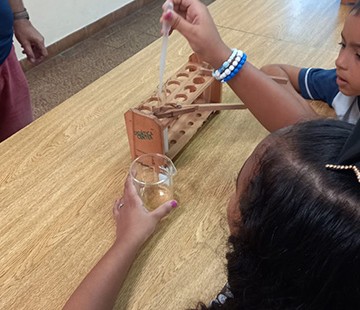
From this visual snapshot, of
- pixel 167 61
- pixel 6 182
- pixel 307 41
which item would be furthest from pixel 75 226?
pixel 307 41

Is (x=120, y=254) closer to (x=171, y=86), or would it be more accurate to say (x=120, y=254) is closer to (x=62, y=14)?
(x=171, y=86)

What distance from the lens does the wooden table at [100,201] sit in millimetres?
662

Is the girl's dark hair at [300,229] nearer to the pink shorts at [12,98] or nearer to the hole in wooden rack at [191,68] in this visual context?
the hole in wooden rack at [191,68]

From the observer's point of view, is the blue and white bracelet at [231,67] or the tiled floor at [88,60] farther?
the tiled floor at [88,60]

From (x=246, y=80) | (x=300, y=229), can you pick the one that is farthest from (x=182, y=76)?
(x=300, y=229)

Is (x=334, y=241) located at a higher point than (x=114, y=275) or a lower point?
higher

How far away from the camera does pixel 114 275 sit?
2.09 feet

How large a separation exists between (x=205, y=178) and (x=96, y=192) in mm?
212

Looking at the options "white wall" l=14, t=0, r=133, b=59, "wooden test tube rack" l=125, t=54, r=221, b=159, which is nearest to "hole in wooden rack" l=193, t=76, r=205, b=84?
"wooden test tube rack" l=125, t=54, r=221, b=159

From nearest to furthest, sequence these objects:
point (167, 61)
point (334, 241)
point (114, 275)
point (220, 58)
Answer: point (334, 241) < point (114, 275) < point (220, 58) < point (167, 61)

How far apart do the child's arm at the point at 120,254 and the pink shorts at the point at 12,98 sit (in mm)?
658

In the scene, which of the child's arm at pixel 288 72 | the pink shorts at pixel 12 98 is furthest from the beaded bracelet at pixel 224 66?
the pink shorts at pixel 12 98

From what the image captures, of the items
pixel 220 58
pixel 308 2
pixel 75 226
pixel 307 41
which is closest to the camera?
pixel 75 226

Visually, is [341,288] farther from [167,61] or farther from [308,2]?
[308,2]
